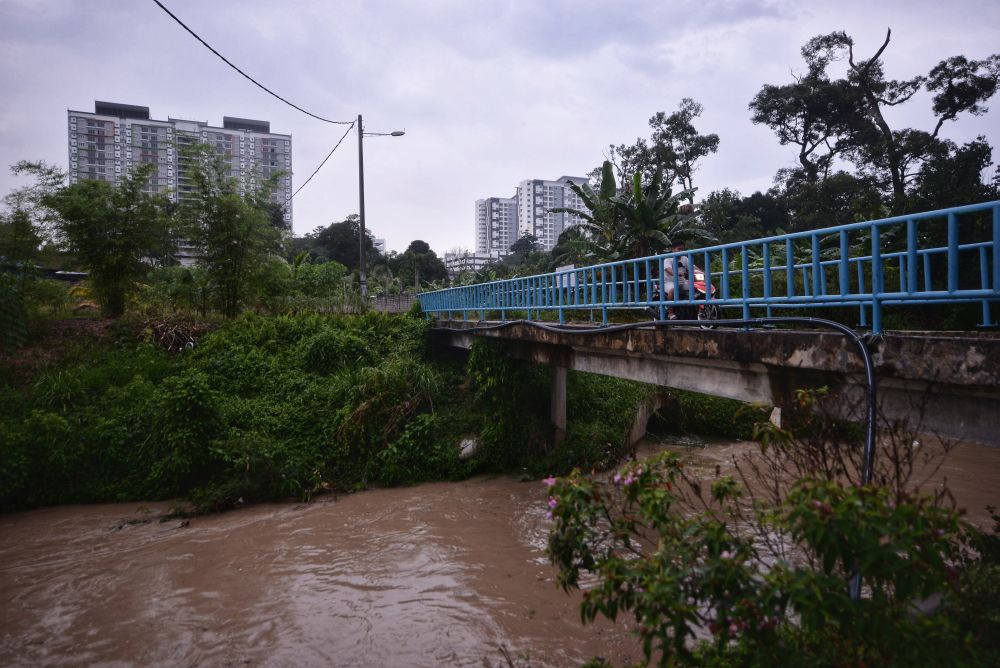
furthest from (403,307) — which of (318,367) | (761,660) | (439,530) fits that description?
(761,660)

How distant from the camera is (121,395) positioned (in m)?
10.2

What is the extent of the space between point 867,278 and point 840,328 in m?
9.96

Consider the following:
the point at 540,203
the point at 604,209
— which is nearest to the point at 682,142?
the point at 604,209

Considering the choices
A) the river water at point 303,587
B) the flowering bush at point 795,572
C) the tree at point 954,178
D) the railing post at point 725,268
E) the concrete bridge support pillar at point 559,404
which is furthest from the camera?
the tree at point 954,178

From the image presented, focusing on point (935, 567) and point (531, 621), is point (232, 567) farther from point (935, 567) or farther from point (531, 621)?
point (935, 567)

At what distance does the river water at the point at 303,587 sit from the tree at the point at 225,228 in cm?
708

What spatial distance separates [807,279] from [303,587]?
7334mm

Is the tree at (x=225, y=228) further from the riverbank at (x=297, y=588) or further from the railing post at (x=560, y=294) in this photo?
the railing post at (x=560, y=294)

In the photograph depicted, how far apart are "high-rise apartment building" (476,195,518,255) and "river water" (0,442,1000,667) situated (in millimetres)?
96555

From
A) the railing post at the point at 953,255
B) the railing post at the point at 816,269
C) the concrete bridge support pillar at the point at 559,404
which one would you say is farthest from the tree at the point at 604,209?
the railing post at the point at 953,255

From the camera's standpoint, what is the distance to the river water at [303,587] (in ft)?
16.7

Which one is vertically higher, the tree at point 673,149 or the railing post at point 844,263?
the tree at point 673,149

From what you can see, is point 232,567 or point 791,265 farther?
point 232,567

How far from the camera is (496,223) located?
106 metres
